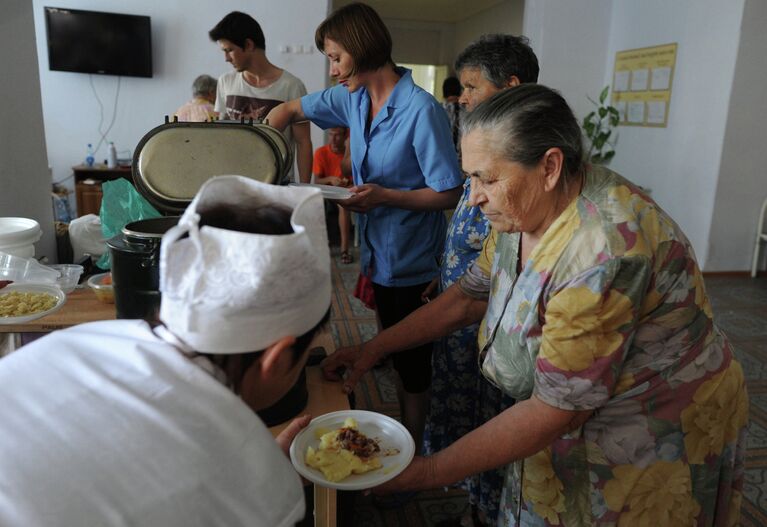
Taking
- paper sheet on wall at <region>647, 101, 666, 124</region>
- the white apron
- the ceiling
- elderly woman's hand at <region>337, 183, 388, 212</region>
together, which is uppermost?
the ceiling

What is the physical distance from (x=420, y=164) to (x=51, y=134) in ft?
15.7

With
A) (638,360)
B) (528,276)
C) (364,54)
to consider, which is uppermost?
(364,54)

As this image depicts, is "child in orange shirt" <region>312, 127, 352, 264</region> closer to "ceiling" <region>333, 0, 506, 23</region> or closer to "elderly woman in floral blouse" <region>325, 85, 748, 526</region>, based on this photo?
"elderly woman in floral blouse" <region>325, 85, 748, 526</region>

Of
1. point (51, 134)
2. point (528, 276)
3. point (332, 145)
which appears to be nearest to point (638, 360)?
point (528, 276)

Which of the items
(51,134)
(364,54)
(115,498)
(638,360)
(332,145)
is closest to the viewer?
(115,498)

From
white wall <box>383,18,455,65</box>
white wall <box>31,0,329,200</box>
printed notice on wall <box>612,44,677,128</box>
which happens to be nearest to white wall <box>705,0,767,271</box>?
printed notice on wall <box>612,44,677,128</box>

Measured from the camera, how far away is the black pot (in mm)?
992

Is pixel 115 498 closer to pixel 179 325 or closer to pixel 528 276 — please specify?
pixel 179 325

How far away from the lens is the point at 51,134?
5297 mm

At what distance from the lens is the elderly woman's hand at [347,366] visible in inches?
47.2

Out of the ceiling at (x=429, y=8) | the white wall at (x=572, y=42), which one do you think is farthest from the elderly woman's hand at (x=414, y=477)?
the ceiling at (x=429, y=8)

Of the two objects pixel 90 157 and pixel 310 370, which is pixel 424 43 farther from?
pixel 310 370

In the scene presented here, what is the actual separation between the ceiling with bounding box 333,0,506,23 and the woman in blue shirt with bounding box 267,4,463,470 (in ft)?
21.6

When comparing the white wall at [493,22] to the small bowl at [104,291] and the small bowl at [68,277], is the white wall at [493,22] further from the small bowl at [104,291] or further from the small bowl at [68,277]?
the small bowl at [104,291]
